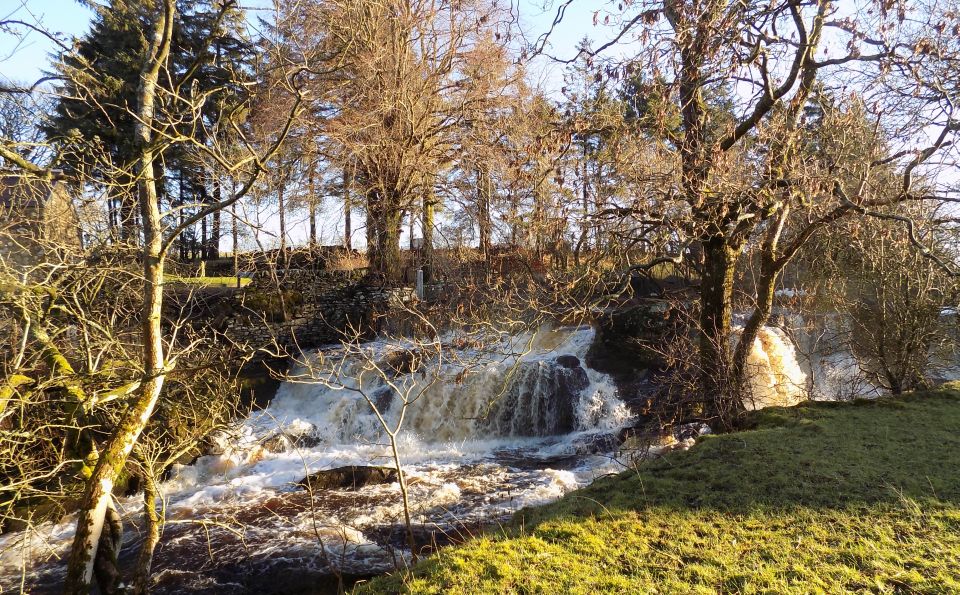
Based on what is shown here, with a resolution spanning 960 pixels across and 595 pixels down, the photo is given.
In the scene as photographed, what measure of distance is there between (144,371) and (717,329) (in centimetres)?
677

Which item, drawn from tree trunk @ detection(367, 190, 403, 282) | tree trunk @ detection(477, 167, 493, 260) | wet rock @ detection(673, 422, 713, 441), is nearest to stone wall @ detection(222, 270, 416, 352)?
tree trunk @ detection(367, 190, 403, 282)

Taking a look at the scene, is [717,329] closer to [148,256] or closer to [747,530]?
[747,530]

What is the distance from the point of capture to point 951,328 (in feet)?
28.1

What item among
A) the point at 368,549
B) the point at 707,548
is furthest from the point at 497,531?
the point at 368,549

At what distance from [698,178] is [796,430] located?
3.15 metres

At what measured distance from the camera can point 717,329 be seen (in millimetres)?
7195

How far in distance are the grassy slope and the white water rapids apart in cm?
123

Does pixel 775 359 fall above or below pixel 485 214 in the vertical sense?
below

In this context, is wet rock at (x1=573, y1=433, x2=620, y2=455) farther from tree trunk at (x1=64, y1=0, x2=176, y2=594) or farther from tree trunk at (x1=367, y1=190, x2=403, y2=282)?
tree trunk at (x1=367, y1=190, x2=403, y2=282)

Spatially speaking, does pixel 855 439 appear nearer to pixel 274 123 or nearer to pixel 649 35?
pixel 649 35

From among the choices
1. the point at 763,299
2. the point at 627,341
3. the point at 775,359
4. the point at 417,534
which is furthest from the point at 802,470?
the point at 775,359

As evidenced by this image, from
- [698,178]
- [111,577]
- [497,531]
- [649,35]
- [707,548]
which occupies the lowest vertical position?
[111,577]

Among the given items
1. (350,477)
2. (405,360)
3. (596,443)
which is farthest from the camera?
(596,443)

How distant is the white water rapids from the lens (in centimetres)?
569
